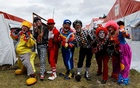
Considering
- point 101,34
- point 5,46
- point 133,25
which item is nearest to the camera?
point 101,34

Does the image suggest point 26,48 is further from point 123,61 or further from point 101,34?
point 123,61

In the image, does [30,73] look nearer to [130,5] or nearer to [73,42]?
[73,42]

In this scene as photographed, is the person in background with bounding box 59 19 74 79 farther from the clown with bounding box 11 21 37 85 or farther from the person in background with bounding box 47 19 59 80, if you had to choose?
the clown with bounding box 11 21 37 85

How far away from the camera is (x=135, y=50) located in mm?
6375

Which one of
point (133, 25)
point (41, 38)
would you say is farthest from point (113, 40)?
point (133, 25)

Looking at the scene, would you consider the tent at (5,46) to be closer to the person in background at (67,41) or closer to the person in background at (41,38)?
the person in background at (41,38)

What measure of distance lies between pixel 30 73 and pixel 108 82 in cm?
193

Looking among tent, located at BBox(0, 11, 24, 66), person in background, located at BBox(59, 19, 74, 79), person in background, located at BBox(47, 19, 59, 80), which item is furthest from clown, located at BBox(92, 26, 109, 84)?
tent, located at BBox(0, 11, 24, 66)

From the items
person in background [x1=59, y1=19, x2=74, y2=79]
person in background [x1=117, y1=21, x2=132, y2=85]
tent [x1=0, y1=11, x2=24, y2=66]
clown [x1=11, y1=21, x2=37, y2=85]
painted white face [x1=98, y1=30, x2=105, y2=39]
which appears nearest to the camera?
painted white face [x1=98, y1=30, x2=105, y2=39]

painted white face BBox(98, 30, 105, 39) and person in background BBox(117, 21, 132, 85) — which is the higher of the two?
painted white face BBox(98, 30, 105, 39)

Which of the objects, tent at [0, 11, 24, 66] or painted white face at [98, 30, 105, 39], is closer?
painted white face at [98, 30, 105, 39]

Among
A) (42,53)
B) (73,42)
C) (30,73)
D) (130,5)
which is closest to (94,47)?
(73,42)

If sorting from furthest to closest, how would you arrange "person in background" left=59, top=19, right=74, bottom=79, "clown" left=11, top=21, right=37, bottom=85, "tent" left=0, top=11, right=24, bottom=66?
"tent" left=0, top=11, right=24, bottom=66 < "clown" left=11, top=21, right=37, bottom=85 < "person in background" left=59, top=19, right=74, bottom=79

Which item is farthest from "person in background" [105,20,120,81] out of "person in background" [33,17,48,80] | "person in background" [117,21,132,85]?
"person in background" [33,17,48,80]
